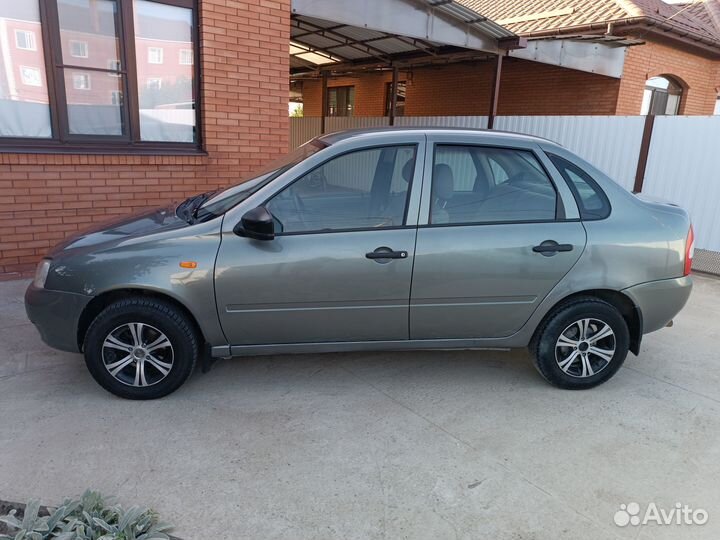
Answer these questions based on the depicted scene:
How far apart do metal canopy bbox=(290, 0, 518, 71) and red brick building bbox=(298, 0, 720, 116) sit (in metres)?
1.01

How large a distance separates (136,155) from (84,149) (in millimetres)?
534

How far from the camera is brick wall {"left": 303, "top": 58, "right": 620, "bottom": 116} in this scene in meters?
11.6

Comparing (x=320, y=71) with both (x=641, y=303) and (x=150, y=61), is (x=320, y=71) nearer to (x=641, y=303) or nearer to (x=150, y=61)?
(x=150, y=61)

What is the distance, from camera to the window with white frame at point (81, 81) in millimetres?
Answer: 5766

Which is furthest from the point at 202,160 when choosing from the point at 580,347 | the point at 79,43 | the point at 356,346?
the point at 580,347

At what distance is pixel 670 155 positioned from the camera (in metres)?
7.42

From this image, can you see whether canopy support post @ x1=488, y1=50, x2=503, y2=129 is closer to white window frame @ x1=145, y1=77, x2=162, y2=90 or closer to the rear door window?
white window frame @ x1=145, y1=77, x2=162, y2=90

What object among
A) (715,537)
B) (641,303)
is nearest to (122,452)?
(715,537)

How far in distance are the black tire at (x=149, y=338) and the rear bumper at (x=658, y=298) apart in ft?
9.71

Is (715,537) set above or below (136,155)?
below

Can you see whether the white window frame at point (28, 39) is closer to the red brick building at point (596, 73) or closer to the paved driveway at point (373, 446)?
the paved driveway at point (373, 446)

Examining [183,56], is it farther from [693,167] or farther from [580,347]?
[693,167]

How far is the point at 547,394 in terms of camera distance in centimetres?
375

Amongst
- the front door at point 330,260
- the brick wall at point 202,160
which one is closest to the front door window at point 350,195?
the front door at point 330,260
